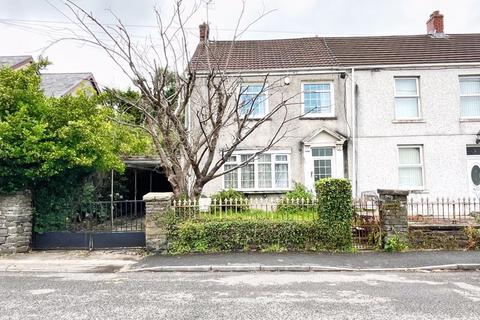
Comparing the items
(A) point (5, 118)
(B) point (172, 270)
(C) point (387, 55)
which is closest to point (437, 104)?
(C) point (387, 55)

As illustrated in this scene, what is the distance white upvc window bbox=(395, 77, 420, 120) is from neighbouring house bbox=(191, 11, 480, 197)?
4 centimetres

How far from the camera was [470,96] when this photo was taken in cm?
1539

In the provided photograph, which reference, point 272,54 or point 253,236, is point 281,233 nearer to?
point 253,236

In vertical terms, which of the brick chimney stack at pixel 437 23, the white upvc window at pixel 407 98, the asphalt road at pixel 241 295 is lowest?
the asphalt road at pixel 241 295

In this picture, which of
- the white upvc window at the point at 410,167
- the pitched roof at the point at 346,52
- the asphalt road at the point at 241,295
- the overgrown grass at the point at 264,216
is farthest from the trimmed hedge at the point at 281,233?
the pitched roof at the point at 346,52

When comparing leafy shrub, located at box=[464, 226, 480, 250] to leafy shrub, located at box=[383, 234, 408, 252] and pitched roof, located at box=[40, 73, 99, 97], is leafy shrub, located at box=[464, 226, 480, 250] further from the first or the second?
pitched roof, located at box=[40, 73, 99, 97]

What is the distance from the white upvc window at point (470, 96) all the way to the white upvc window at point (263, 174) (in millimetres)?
8101

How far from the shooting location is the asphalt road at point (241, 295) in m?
4.96

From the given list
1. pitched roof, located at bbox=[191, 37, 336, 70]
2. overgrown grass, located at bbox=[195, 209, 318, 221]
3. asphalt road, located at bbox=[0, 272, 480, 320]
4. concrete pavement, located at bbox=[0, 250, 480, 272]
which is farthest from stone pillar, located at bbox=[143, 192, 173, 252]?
pitched roof, located at bbox=[191, 37, 336, 70]

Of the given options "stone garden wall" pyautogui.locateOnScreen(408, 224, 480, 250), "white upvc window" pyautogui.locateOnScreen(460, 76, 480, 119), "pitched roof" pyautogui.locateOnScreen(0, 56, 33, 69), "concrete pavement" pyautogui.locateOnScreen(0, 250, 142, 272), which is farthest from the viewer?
"pitched roof" pyautogui.locateOnScreen(0, 56, 33, 69)

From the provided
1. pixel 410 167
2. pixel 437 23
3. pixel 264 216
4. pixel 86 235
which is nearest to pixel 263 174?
pixel 264 216

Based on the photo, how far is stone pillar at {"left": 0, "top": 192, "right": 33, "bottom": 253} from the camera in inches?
359

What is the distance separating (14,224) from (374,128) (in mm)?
13729

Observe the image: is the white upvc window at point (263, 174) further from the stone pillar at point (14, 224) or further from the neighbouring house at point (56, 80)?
the neighbouring house at point (56, 80)
